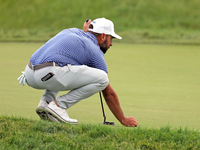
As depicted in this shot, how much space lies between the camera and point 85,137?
3.04 meters

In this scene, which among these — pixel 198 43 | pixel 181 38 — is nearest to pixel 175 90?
pixel 198 43

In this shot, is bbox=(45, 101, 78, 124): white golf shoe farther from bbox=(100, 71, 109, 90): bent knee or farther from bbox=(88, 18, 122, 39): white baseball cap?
bbox=(88, 18, 122, 39): white baseball cap

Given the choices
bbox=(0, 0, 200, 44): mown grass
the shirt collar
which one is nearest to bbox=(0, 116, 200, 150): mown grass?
the shirt collar

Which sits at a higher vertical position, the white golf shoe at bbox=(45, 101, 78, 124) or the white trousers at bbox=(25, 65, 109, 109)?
the white trousers at bbox=(25, 65, 109, 109)

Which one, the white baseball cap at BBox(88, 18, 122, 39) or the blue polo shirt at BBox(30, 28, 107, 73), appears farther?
the white baseball cap at BBox(88, 18, 122, 39)

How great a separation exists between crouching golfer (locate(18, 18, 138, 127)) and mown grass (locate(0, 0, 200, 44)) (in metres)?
10.7

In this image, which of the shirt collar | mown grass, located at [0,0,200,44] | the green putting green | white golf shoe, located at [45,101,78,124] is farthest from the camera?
mown grass, located at [0,0,200,44]

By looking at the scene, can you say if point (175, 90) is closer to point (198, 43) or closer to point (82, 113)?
point (82, 113)

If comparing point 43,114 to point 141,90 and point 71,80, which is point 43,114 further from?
point 141,90

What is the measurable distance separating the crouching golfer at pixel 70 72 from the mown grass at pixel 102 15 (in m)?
10.7

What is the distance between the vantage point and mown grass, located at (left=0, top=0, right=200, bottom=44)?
1540 centimetres

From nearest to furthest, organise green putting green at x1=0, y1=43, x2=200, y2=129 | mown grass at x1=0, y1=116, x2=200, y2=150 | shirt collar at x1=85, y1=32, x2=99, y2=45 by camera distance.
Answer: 1. mown grass at x1=0, y1=116, x2=200, y2=150
2. shirt collar at x1=85, y1=32, x2=99, y2=45
3. green putting green at x1=0, y1=43, x2=200, y2=129

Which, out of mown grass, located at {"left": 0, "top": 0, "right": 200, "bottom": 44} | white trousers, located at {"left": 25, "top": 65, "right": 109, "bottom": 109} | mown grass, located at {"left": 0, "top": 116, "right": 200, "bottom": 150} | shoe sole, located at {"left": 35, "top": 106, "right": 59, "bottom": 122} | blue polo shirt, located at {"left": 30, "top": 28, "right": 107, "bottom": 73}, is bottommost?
mown grass, located at {"left": 0, "top": 0, "right": 200, "bottom": 44}

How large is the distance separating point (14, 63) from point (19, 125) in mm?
4394
